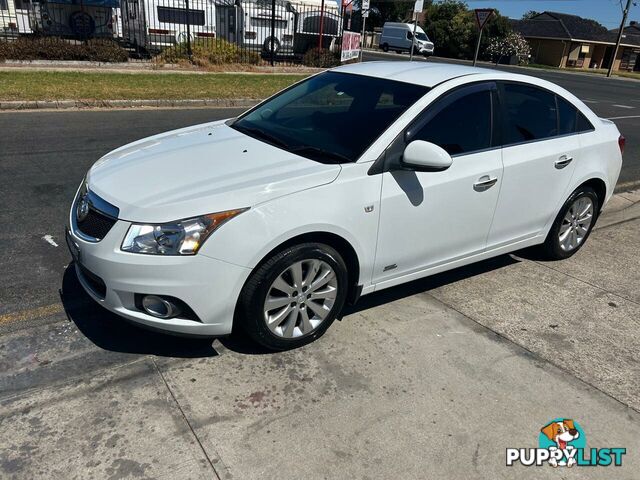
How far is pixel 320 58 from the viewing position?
20000mm

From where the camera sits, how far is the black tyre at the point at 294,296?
3.01m

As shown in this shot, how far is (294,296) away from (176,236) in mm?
790

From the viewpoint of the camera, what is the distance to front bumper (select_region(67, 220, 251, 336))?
2.79 m

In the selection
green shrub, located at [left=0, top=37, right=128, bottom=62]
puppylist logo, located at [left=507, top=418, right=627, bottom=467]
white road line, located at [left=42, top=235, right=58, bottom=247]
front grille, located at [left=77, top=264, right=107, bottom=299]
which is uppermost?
green shrub, located at [left=0, top=37, right=128, bottom=62]

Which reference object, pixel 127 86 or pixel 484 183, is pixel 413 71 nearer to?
pixel 484 183

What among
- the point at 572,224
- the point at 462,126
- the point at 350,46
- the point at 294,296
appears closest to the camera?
the point at 294,296

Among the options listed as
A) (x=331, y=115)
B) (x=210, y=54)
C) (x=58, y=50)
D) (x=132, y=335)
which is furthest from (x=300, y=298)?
(x=210, y=54)

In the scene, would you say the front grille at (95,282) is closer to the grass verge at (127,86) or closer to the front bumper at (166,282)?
the front bumper at (166,282)

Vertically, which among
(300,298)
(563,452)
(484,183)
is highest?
(484,183)

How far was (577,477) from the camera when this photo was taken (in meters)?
2.61

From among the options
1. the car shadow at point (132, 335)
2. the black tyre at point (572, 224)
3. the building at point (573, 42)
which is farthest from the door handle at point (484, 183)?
the building at point (573, 42)

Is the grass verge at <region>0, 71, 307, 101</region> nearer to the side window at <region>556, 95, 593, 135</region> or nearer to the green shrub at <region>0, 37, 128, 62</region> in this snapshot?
the green shrub at <region>0, 37, 128, 62</region>

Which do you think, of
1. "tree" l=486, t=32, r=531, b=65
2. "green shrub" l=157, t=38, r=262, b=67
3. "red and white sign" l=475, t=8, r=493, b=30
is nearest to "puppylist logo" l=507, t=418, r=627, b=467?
"red and white sign" l=475, t=8, r=493, b=30

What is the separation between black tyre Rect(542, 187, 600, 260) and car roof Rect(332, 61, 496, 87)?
→ 1.41 metres
